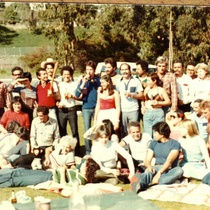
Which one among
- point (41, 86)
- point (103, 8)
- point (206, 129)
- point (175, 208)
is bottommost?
point (175, 208)

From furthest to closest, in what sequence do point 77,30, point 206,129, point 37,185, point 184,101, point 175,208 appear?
point 77,30, point 184,101, point 206,129, point 37,185, point 175,208

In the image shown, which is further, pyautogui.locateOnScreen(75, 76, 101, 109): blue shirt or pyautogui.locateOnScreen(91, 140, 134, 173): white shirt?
pyautogui.locateOnScreen(75, 76, 101, 109): blue shirt

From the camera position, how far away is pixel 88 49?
37.7m

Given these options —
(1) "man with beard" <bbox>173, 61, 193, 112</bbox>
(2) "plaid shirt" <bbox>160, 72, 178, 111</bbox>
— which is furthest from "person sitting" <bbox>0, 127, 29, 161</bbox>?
(1) "man with beard" <bbox>173, 61, 193, 112</bbox>

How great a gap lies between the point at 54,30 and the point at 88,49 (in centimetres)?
293

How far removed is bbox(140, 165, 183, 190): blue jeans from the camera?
7.19m

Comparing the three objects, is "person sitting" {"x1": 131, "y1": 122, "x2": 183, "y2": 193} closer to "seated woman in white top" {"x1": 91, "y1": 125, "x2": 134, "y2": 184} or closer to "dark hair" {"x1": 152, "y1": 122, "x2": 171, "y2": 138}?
"dark hair" {"x1": 152, "y1": 122, "x2": 171, "y2": 138}

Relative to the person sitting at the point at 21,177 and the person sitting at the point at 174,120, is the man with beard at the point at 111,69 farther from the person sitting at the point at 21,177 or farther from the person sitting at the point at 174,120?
the person sitting at the point at 21,177

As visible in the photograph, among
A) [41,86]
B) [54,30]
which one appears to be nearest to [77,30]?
[54,30]

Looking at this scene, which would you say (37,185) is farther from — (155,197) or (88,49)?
(88,49)

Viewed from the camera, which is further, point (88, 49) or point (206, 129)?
point (88, 49)

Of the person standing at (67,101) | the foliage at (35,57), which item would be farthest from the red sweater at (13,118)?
the foliage at (35,57)

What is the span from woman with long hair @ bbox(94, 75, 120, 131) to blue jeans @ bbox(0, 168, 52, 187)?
1329mm

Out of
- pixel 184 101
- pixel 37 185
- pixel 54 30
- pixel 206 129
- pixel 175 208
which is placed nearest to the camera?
pixel 175 208
